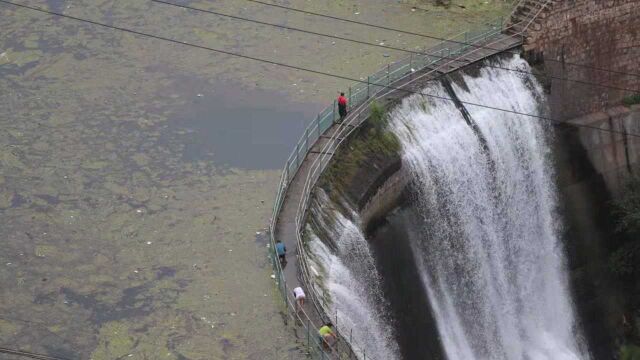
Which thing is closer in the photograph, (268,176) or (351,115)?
(268,176)

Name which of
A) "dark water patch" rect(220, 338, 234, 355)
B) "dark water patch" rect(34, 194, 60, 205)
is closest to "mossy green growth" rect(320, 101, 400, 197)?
"dark water patch" rect(220, 338, 234, 355)

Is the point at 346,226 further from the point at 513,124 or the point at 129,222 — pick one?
the point at 513,124

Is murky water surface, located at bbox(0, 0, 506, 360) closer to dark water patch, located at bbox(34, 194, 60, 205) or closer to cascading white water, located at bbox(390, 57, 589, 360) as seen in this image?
dark water patch, located at bbox(34, 194, 60, 205)

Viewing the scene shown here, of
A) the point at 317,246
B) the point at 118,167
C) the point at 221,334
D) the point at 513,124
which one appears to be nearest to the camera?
the point at 221,334

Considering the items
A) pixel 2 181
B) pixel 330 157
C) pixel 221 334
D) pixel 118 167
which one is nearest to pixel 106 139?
pixel 118 167

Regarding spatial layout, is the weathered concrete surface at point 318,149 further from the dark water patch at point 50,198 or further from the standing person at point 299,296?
the dark water patch at point 50,198

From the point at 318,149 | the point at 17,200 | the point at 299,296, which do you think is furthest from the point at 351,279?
the point at 17,200
